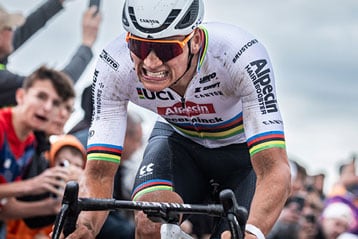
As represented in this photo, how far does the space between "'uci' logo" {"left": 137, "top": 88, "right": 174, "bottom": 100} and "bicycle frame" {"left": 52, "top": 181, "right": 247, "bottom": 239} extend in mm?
1511

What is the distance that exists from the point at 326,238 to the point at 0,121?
5.26 metres

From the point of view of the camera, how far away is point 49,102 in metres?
8.57

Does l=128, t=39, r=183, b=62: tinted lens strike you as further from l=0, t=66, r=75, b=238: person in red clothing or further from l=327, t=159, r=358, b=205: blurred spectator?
l=327, t=159, r=358, b=205: blurred spectator

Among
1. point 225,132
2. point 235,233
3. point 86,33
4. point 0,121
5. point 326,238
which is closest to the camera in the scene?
point 235,233

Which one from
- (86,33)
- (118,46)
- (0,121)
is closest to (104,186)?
(118,46)

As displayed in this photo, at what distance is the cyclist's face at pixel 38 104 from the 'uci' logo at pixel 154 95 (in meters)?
2.41

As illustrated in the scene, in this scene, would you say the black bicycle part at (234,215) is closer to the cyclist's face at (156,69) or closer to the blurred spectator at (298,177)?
the cyclist's face at (156,69)

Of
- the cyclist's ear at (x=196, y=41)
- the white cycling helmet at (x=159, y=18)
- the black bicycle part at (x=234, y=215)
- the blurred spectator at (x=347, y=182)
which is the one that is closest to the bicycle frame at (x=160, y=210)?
the black bicycle part at (x=234, y=215)

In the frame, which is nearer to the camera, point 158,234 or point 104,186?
point 158,234

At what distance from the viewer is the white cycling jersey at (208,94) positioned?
586 centimetres

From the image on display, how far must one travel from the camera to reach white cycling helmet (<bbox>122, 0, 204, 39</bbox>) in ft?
18.4

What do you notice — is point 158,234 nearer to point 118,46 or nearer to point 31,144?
point 118,46

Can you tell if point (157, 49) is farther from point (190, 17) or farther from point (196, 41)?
point (196, 41)

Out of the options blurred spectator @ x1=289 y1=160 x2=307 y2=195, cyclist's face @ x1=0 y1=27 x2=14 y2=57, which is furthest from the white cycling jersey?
blurred spectator @ x1=289 y1=160 x2=307 y2=195
